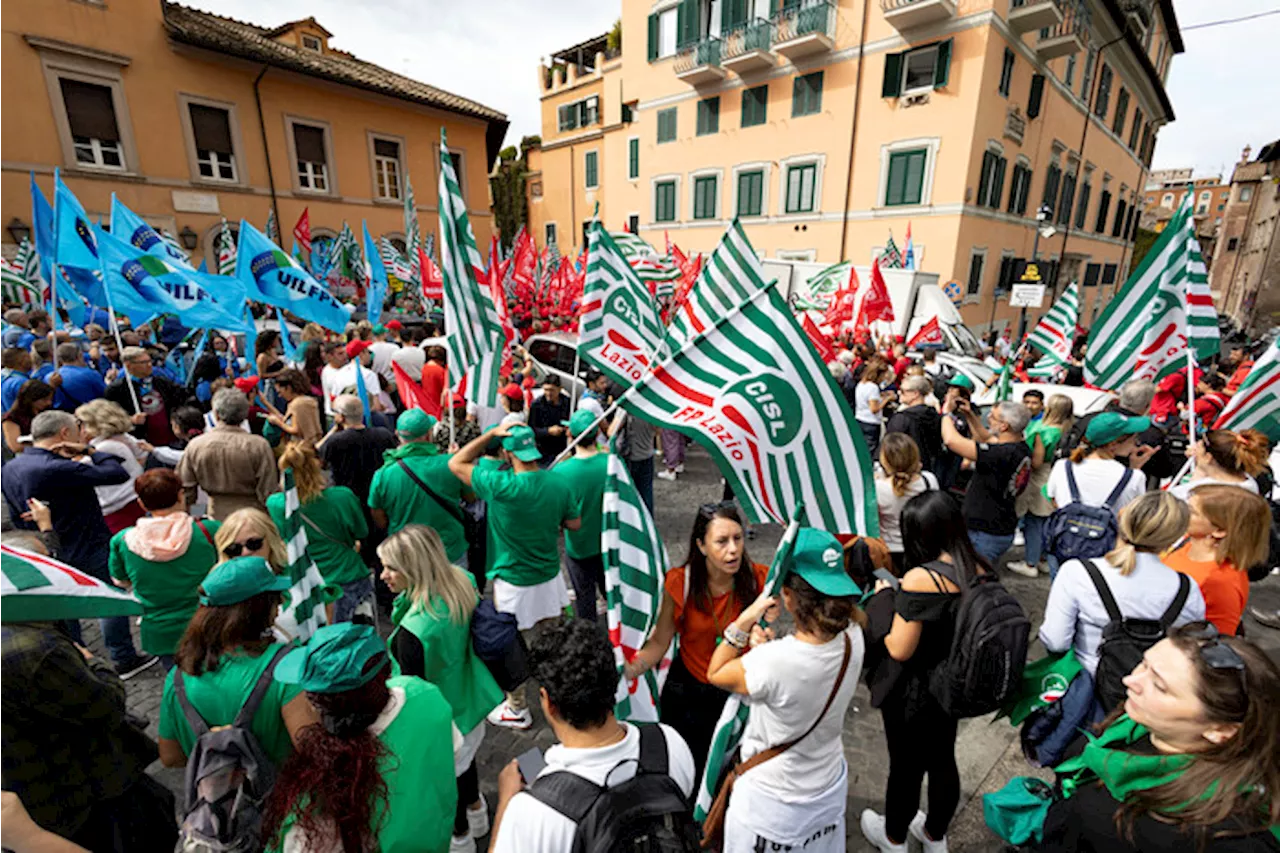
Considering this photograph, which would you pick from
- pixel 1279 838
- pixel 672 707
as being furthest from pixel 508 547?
pixel 1279 838

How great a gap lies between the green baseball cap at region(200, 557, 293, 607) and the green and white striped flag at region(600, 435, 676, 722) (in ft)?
4.27

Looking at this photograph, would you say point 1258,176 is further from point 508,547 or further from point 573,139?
point 508,547

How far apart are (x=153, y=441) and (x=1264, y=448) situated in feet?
29.8

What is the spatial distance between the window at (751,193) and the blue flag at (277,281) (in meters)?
18.7

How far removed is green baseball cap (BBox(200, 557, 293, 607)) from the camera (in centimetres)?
200

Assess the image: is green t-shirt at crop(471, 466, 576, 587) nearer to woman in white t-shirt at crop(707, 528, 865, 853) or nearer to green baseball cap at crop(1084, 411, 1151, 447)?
woman in white t-shirt at crop(707, 528, 865, 853)

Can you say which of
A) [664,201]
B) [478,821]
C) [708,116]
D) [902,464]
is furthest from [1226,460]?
[664,201]

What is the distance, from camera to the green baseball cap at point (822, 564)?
6.31ft

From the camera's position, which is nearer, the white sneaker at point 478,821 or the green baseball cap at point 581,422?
the white sneaker at point 478,821

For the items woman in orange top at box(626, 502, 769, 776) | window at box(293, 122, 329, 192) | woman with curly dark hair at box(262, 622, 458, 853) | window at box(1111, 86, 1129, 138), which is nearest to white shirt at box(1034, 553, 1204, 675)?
woman in orange top at box(626, 502, 769, 776)

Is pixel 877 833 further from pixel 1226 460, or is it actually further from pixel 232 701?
pixel 1226 460

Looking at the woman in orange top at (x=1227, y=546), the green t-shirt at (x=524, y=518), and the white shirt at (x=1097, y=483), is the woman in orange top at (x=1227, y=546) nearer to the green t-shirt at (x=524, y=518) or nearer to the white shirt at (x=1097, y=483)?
the white shirt at (x=1097, y=483)

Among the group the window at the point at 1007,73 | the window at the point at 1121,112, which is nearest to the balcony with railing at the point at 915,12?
the window at the point at 1007,73

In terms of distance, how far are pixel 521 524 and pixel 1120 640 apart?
293 cm
